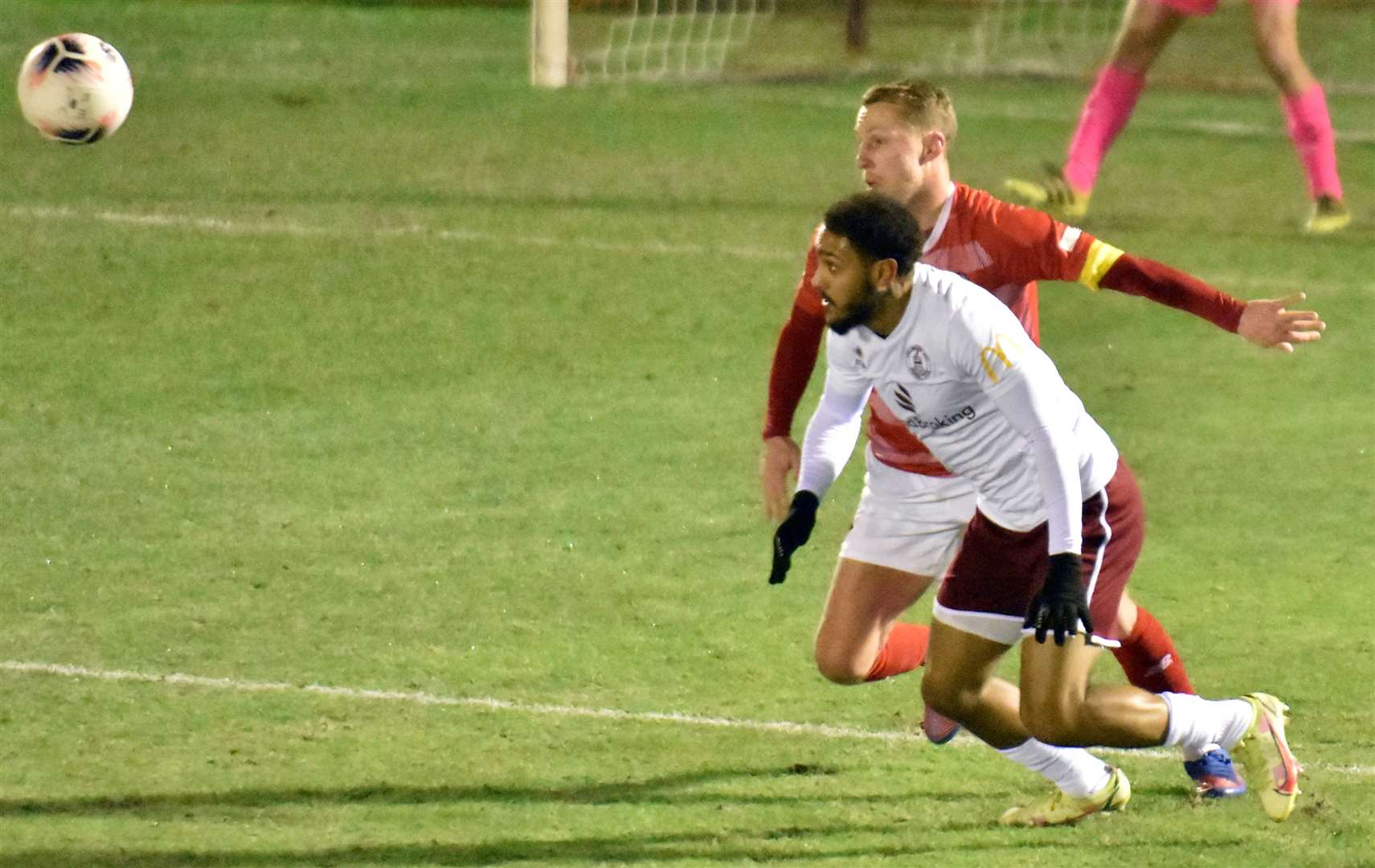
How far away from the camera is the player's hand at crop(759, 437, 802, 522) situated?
209 inches

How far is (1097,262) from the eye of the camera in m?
5.20

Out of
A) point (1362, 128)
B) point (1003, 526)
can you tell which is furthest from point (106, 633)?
point (1362, 128)

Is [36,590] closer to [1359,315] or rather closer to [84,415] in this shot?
[84,415]

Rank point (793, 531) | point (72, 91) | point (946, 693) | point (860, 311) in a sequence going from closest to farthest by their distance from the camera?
point (860, 311), point (946, 693), point (793, 531), point (72, 91)

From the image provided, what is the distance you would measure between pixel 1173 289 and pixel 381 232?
6563mm

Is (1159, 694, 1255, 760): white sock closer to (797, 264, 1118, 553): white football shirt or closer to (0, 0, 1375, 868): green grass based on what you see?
(0, 0, 1375, 868): green grass

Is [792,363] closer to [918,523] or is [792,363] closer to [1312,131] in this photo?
[918,523]

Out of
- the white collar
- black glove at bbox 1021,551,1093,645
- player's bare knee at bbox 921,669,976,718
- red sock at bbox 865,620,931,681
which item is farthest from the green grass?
the white collar

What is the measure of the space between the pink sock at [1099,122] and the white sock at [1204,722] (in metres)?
5.88


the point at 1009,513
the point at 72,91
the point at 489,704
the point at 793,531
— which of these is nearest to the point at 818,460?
the point at 793,531

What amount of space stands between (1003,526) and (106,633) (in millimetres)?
2803

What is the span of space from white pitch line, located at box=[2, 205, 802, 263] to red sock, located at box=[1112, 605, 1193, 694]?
5.70 metres

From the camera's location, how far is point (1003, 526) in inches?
191

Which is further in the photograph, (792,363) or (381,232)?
(381,232)
